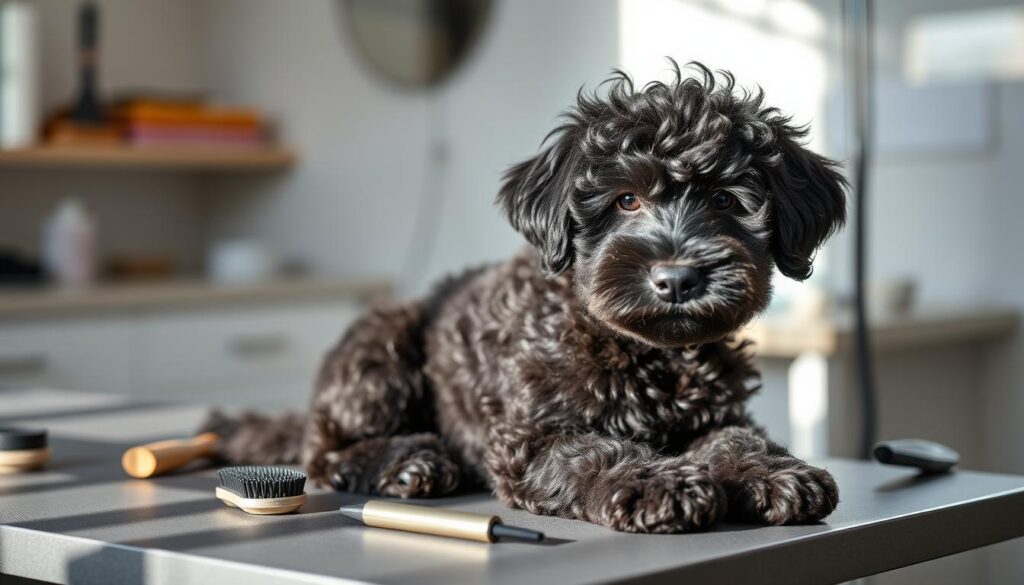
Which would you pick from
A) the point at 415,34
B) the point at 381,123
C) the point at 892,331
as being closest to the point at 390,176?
the point at 381,123

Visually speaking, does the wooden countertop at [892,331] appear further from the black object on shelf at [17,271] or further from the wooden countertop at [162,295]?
the black object on shelf at [17,271]

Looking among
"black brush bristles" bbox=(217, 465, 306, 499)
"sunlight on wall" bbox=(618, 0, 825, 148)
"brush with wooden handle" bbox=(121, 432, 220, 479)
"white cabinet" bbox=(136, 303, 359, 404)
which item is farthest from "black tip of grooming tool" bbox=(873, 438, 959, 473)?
"white cabinet" bbox=(136, 303, 359, 404)

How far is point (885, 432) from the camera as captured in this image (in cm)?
291

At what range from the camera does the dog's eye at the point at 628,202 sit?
1.28m

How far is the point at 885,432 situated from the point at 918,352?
264mm

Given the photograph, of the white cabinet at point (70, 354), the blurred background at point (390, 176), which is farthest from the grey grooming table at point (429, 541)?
the white cabinet at point (70, 354)

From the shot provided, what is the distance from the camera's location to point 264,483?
50.2 inches

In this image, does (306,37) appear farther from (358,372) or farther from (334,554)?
(334,554)

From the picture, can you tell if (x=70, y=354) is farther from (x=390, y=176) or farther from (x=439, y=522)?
(x=439, y=522)

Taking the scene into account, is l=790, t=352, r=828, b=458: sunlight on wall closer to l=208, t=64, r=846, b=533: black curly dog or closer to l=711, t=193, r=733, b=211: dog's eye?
l=208, t=64, r=846, b=533: black curly dog

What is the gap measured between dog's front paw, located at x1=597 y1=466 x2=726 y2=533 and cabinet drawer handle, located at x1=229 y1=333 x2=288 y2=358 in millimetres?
3155

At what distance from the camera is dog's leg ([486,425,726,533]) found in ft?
3.67

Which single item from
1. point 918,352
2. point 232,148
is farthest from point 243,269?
point 918,352

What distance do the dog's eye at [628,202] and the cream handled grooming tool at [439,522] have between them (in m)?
0.35
